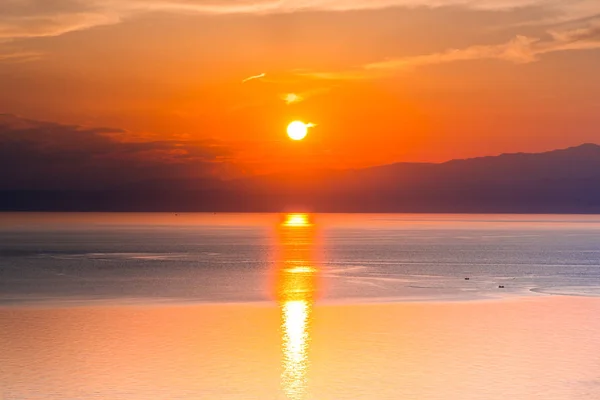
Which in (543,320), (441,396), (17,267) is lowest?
(441,396)

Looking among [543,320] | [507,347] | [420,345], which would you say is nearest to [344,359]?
[420,345]

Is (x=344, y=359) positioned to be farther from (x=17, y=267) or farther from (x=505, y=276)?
(x=17, y=267)

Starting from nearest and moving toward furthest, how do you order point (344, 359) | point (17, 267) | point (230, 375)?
point (230, 375) → point (344, 359) → point (17, 267)

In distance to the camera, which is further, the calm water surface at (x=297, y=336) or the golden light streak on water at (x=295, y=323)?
the golden light streak on water at (x=295, y=323)

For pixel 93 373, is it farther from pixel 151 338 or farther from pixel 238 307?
pixel 238 307

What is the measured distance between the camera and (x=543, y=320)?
4141cm

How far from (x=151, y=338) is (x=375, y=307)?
15.3 meters

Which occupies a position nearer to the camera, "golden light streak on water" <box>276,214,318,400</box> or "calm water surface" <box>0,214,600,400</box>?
"calm water surface" <box>0,214,600,400</box>

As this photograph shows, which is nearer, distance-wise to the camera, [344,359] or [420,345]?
[344,359]

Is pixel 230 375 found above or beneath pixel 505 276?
beneath

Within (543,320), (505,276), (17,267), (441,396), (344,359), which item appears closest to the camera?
(441,396)

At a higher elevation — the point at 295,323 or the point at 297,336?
the point at 295,323

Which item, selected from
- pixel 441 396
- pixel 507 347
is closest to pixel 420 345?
pixel 507 347

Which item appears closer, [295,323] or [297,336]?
[297,336]
